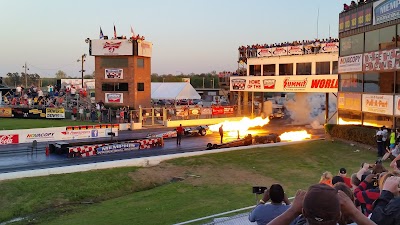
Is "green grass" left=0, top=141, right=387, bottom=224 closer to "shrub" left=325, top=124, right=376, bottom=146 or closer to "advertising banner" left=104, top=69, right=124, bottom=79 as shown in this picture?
"shrub" left=325, top=124, right=376, bottom=146

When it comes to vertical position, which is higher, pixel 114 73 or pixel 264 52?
pixel 264 52

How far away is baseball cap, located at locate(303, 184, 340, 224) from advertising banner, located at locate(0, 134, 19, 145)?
34.0m

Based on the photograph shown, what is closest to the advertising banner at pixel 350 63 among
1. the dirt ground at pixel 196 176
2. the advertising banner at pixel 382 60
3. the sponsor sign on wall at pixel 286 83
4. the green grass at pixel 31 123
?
the advertising banner at pixel 382 60

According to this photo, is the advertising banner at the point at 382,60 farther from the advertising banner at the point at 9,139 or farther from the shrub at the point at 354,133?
the advertising banner at the point at 9,139

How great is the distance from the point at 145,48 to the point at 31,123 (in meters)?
16.5

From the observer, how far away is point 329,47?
46.7 metres

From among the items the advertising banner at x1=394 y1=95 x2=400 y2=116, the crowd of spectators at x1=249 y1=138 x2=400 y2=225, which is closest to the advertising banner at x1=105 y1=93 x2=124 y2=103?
the advertising banner at x1=394 y1=95 x2=400 y2=116

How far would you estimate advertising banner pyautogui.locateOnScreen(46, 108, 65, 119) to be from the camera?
48388 millimetres

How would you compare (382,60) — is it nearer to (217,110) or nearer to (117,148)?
(117,148)

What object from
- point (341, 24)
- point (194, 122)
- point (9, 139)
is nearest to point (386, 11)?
point (341, 24)

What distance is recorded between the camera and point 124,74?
5309 cm

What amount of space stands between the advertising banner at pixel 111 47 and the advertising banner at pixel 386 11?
3106 centimetres

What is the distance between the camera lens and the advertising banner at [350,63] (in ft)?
101

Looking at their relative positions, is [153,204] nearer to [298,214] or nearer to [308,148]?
[298,214]
